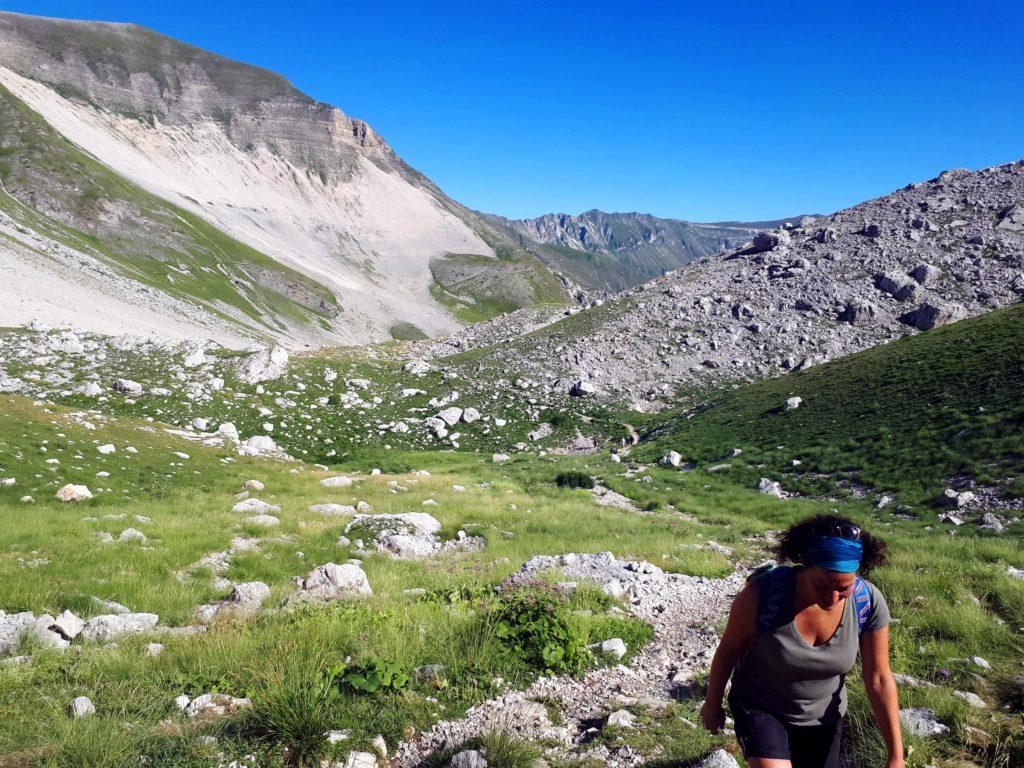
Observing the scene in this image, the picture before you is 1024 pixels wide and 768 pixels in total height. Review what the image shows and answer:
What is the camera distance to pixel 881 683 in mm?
4152

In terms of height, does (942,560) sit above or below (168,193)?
below

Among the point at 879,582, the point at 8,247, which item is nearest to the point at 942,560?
the point at 879,582

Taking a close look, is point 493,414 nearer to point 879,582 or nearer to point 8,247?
point 879,582

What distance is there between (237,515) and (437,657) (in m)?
10.8

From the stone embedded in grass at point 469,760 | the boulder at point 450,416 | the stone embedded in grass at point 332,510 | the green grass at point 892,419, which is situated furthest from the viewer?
the boulder at point 450,416

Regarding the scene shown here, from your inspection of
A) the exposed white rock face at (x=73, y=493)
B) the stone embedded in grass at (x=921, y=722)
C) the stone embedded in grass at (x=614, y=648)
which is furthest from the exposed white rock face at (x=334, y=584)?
the exposed white rock face at (x=73, y=493)

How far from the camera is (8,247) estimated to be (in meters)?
62.5

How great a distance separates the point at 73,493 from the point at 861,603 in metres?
18.5

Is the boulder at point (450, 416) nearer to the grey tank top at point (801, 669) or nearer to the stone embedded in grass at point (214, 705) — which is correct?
the stone embedded in grass at point (214, 705)

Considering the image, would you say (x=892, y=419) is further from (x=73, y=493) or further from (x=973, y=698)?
(x=73, y=493)

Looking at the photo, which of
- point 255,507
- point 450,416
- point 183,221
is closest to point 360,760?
point 255,507

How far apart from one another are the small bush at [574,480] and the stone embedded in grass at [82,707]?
19750mm

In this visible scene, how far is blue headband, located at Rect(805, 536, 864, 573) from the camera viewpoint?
3.81 m

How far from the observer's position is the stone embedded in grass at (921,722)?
498 cm
